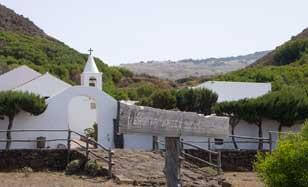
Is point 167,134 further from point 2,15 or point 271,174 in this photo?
point 2,15

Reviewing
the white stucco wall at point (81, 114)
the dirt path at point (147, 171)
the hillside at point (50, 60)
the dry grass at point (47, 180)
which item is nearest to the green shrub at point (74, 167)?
the dry grass at point (47, 180)

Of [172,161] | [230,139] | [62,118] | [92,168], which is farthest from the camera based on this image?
[230,139]

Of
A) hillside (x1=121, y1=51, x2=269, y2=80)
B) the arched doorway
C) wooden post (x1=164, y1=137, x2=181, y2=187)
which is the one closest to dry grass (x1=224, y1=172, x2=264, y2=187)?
the arched doorway

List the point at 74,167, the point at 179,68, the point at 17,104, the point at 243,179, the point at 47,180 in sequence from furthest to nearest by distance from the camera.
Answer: the point at 179,68 < the point at 17,104 < the point at 243,179 < the point at 74,167 < the point at 47,180

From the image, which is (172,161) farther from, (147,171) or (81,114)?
(81,114)

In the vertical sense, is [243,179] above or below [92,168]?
below

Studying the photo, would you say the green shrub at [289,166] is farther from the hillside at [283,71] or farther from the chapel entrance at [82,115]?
the hillside at [283,71]

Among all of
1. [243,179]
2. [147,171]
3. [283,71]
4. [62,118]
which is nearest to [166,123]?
[147,171]

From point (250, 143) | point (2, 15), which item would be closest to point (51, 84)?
point (250, 143)

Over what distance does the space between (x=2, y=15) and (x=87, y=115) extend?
57.5 meters

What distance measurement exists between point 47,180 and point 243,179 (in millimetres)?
7911

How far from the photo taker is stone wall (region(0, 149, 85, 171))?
2530 centimetres

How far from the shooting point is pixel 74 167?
78.0ft

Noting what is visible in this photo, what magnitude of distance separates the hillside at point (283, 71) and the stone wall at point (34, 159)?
796 inches
